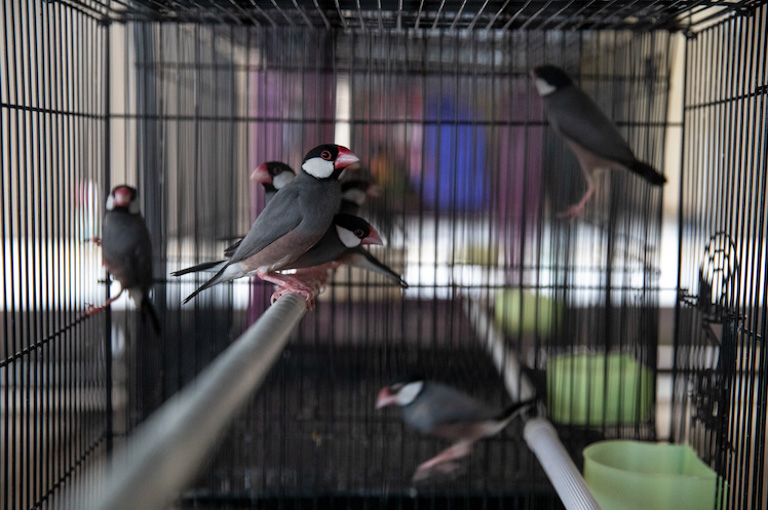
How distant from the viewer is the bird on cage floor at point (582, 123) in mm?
1610

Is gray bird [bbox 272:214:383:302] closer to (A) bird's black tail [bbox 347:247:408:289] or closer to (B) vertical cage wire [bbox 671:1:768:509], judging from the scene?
(A) bird's black tail [bbox 347:247:408:289]

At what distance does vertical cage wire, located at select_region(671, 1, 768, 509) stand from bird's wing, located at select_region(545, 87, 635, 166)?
19cm

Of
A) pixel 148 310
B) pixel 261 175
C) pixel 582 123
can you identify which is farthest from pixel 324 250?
pixel 582 123

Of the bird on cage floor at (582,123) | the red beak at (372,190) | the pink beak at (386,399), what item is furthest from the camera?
the red beak at (372,190)

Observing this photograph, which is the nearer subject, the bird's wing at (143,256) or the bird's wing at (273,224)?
the bird's wing at (273,224)

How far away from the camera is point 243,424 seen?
205 centimetres

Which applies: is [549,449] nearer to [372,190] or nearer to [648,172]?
[648,172]

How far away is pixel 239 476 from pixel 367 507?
366 millimetres

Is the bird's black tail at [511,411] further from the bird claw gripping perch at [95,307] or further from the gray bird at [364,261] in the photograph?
the bird claw gripping perch at [95,307]

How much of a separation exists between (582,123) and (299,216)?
759mm

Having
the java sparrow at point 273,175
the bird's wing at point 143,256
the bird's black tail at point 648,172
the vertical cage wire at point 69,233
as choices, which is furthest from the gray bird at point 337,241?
the bird's black tail at point 648,172

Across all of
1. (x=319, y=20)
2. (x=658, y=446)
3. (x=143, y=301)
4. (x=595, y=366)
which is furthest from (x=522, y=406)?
(x=319, y=20)

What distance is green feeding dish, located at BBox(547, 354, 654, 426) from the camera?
6.32 feet

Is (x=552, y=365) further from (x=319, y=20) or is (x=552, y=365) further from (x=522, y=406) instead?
(x=319, y=20)
